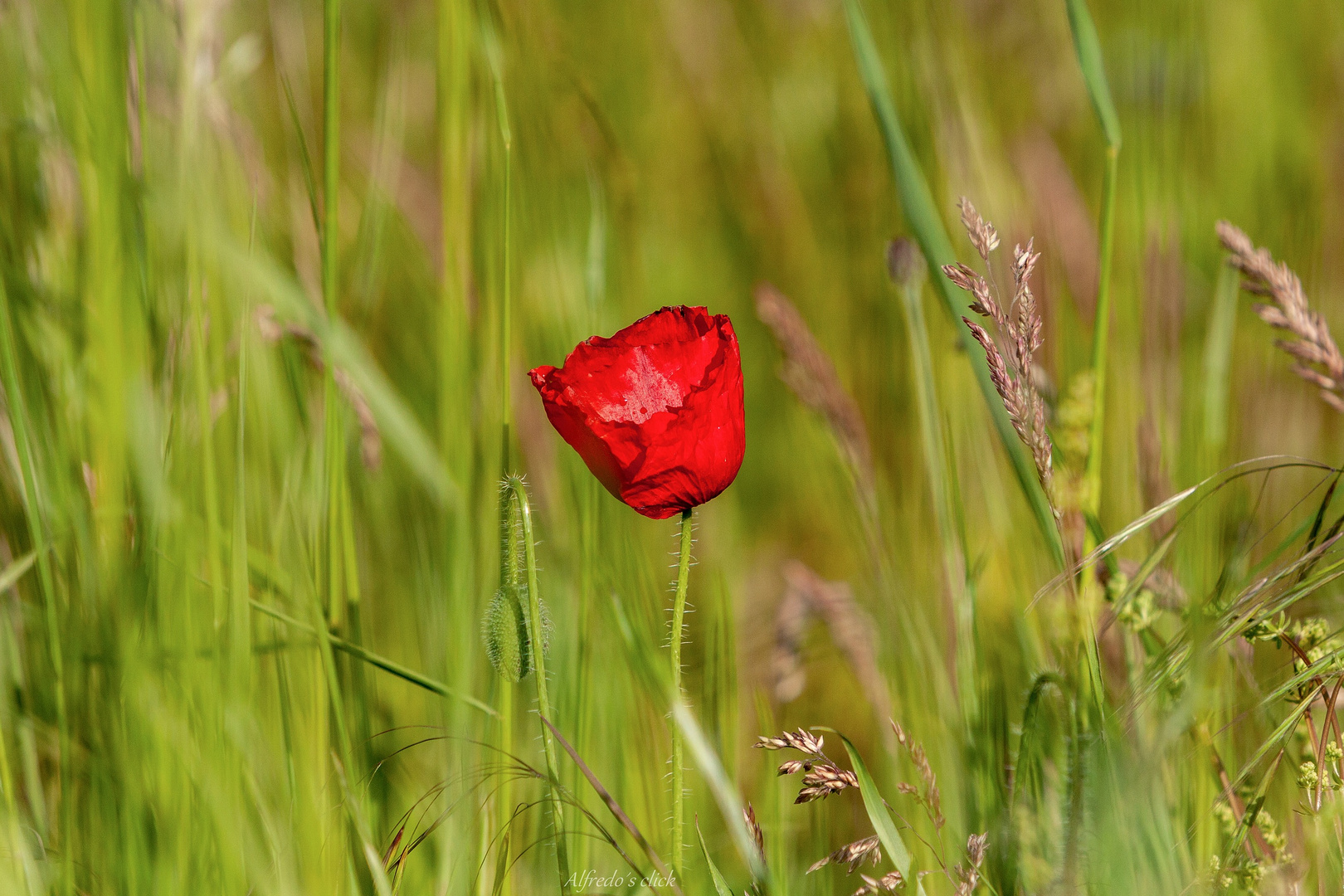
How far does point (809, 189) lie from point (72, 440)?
1.67 metres

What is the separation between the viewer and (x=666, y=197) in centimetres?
243

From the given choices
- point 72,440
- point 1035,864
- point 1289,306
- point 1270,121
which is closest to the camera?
point 1035,864

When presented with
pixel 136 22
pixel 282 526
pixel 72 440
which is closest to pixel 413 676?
pixel 282 526

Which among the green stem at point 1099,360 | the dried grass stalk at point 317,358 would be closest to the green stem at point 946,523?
the green stem at point 1099,360

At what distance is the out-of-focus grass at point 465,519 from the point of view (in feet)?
2.66

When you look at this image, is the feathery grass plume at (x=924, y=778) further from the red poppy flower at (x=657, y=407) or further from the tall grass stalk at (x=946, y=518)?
the red poppy flower at (x=657, y=407)

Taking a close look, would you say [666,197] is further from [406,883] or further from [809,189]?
[406,883]

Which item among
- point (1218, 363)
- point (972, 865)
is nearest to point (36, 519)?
point (972, 865)

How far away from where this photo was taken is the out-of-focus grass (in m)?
0.81

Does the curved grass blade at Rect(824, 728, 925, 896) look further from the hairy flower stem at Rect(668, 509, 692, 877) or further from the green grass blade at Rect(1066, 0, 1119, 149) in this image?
the green grass blade at Rect(1066, 0, 1119, 149)

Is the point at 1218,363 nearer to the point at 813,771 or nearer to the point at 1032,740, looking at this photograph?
the point at 1032,740

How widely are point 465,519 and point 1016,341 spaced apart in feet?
1.61

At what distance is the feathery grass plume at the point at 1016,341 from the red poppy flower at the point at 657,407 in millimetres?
177

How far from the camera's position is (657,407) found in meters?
0.83
